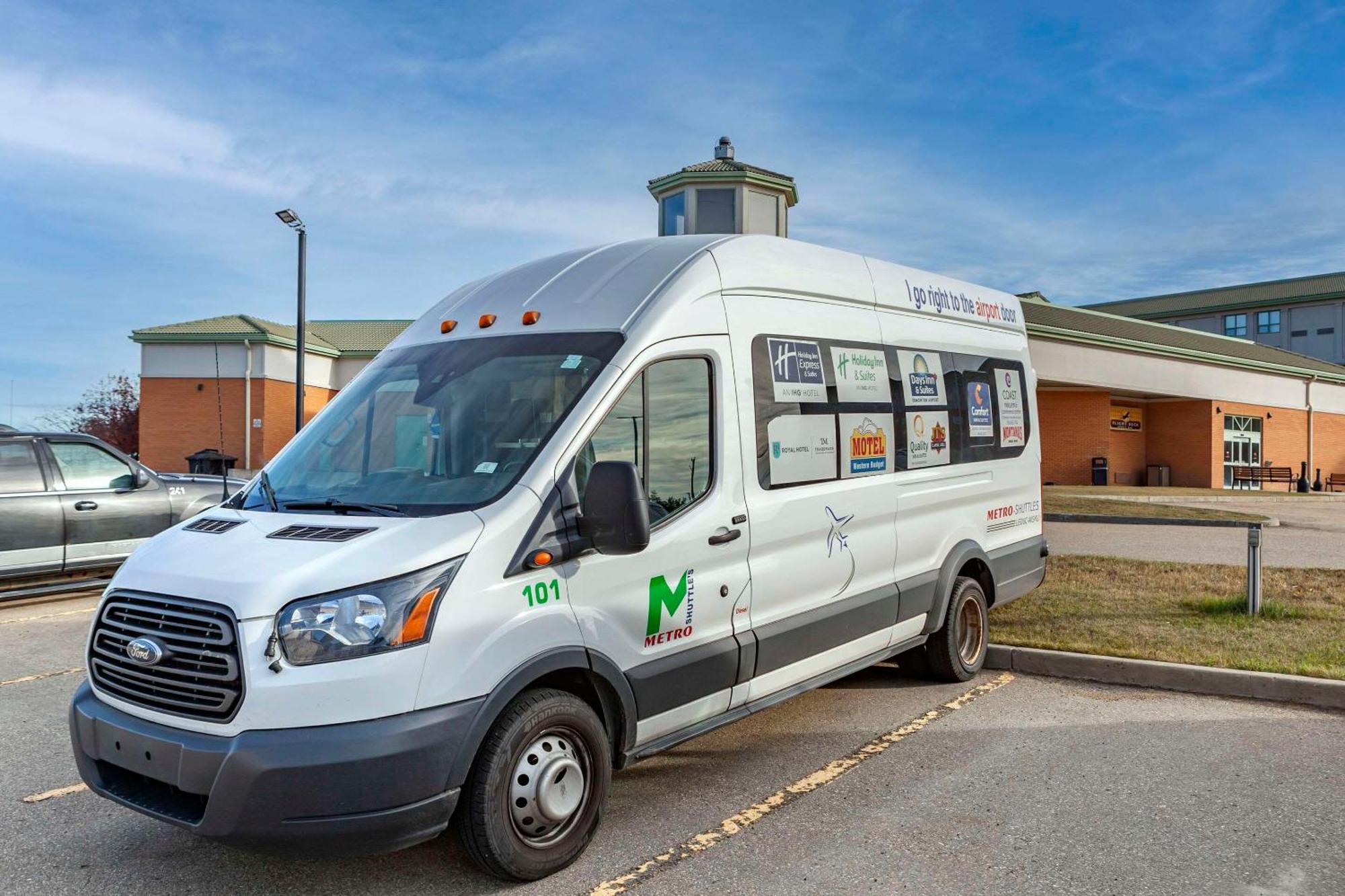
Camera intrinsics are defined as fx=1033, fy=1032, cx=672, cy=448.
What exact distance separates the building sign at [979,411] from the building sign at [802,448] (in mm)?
1947

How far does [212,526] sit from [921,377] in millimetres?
4296

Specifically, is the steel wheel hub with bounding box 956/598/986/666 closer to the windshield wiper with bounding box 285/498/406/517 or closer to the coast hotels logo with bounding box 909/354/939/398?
the coast hotels logo with bounding box 909/354/939/398

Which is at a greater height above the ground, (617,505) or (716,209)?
(716,209)

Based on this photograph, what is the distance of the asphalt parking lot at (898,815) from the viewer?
3953 mm

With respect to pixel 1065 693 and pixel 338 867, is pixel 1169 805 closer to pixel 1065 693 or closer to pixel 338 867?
pixel 1065 693

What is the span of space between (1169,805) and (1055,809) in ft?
1.77

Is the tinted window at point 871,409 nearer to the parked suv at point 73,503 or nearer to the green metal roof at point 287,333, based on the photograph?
the parked suv at point 73,503

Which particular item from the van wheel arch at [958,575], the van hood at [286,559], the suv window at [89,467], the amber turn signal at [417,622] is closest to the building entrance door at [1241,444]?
the van wheel arch at [958,575]

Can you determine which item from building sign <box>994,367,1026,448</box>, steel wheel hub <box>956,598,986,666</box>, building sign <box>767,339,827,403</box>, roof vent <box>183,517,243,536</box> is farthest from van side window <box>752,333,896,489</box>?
roof vent <box>183,517,243,536</box>

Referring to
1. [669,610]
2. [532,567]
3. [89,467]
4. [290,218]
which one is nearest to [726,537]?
[669,610]

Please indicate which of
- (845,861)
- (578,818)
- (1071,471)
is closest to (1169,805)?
(845,861)

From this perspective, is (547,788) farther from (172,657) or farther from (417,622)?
(172,657)

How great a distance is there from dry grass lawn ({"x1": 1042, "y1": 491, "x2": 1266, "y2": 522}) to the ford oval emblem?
20.2 m

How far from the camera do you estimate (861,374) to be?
5.99 metres
